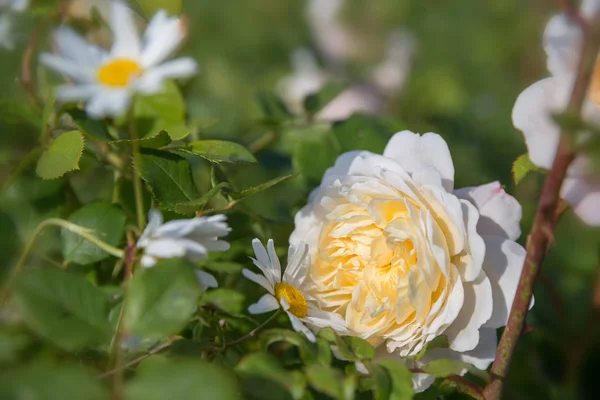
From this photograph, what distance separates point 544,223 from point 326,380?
6.0 inches


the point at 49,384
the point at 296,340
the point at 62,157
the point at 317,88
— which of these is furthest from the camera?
the point at 317,88

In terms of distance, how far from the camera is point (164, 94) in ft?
2.05

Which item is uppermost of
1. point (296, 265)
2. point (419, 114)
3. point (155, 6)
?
point (155, 6)

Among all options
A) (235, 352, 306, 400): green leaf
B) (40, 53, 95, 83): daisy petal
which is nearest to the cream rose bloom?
(235, 352, 306, 400): green leaf

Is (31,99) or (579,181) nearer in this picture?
(579,181)

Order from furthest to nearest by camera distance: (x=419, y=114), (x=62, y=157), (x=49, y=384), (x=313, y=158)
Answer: (x=419, y=114)
(x=313, y=158)
(x=62, y=157)
(x=49, y=384)

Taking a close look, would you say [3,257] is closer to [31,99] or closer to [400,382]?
[31,99]

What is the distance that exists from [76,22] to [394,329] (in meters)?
0.54

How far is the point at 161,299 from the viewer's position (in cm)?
36

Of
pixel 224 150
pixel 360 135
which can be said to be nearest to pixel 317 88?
pixel 360 135

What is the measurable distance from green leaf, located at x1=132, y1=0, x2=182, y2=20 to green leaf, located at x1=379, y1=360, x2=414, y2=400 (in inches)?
14.0

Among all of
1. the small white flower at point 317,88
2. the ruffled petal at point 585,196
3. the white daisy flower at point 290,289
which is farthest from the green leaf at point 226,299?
the small white flower at point 317,88

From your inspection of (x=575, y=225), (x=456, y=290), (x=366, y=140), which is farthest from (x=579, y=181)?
(x=575, y=225)

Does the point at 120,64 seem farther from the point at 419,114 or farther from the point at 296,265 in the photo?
the point at 419,114
